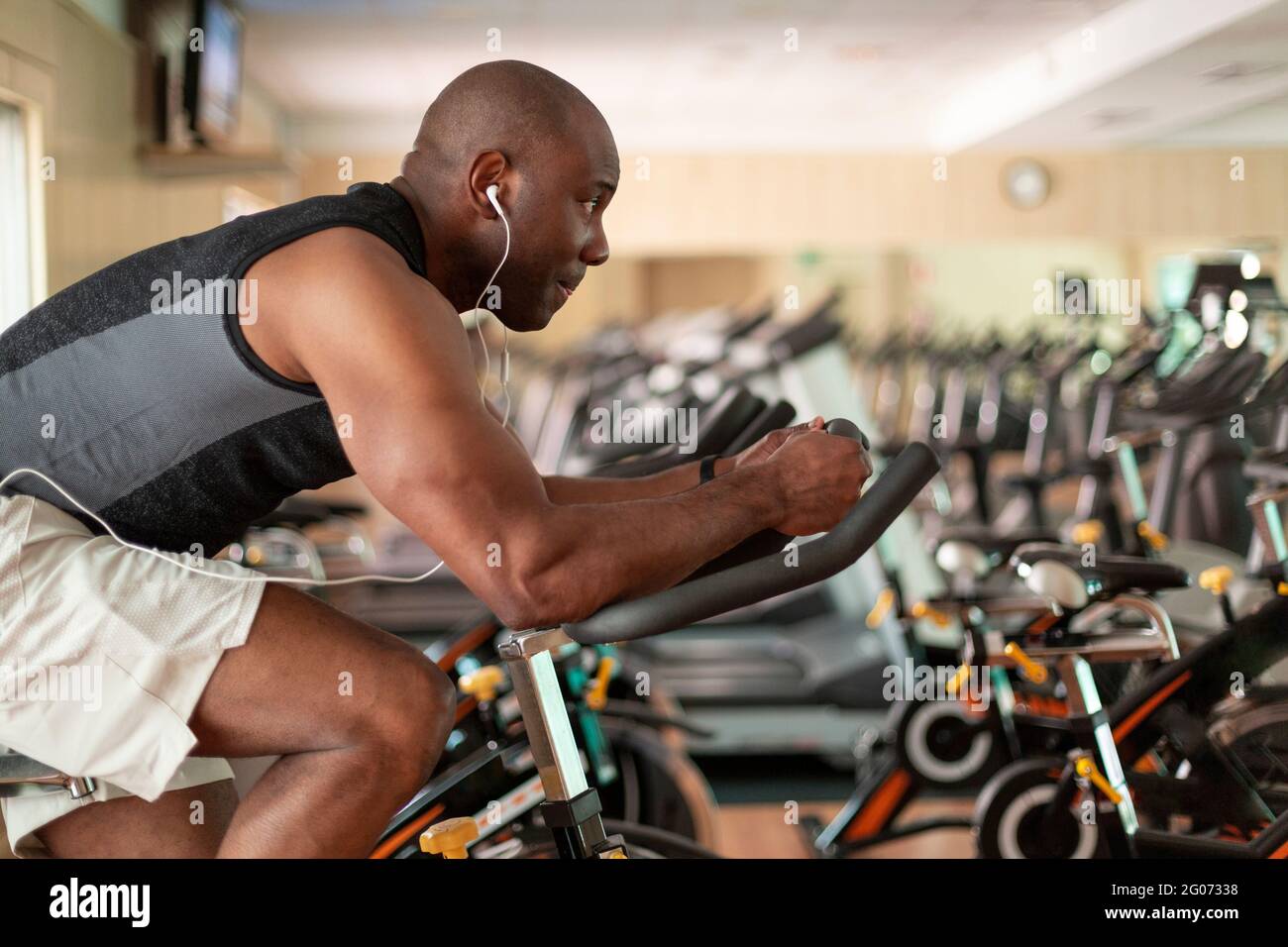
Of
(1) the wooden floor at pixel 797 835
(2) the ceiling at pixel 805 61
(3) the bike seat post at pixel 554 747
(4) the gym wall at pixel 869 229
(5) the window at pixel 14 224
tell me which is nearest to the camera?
(3) the bike seat post at pixel 554 747

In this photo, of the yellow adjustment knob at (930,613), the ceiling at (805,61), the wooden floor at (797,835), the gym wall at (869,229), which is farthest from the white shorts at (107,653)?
the gym wall at (869,229)

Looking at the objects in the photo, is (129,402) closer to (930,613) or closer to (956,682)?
(956,682)

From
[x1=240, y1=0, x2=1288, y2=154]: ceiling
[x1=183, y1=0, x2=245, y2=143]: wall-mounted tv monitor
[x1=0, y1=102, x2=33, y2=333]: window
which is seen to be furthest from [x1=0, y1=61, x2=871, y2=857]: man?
[x1=183, y1=0, x2=245, y2=143]: wall-mounted tv monitor

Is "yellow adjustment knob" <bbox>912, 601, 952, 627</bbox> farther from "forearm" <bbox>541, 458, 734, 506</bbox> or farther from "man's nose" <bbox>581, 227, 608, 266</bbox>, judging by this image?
"man's nose" <bbox>581, 227, 608, 266</bbox>

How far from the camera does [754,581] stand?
3.08ft

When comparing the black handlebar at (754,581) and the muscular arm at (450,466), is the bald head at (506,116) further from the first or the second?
the black handlebar at (754,581)

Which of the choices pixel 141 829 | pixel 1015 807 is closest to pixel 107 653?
pixel 141 829

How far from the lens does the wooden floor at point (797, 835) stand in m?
3.02

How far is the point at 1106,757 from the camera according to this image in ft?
5.82

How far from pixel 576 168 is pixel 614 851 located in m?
0.63

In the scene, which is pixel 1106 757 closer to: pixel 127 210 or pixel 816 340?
pixel 816 340

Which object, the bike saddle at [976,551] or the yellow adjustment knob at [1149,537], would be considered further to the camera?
the yellow adjustment knob at [1149,537]

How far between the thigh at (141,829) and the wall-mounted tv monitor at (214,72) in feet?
12.5
